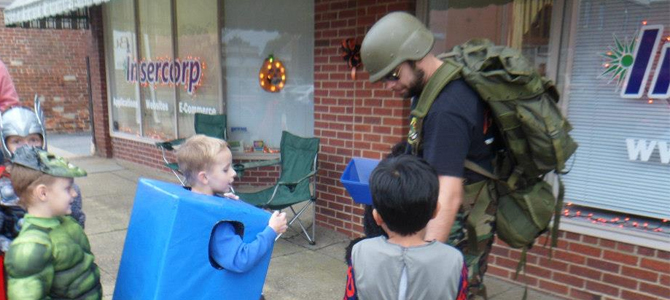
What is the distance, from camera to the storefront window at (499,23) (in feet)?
11.8

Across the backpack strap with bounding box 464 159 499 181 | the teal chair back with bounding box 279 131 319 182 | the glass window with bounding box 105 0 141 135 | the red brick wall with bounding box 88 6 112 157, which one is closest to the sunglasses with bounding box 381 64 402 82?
the backpack strap with bounding box 464 159 499 181

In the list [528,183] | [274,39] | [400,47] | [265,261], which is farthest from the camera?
[274,39]

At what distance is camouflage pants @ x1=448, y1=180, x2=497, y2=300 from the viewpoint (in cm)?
218

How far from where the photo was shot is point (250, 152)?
21.3 feet

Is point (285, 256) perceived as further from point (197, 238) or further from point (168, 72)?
point (168, 72)

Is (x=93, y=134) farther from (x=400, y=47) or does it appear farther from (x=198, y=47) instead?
(x=400, y=47)

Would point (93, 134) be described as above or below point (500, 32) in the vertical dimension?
below

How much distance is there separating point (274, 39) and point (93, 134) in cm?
451

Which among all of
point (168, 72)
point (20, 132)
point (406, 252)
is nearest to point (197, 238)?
point (406, 252)

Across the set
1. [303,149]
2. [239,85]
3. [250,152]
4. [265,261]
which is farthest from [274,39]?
[265,261]

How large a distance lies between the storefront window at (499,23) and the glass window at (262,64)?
7.33 ft

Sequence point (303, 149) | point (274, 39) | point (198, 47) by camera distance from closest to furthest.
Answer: point (303, 149) < point (274, 39) < point (198, 47)

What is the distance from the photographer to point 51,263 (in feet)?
6.55

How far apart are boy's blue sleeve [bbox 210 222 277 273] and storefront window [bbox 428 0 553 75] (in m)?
2.40
